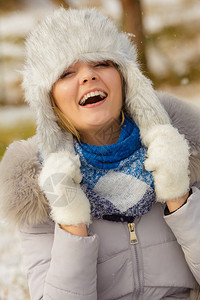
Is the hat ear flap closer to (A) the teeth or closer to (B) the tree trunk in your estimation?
(A) the teeth

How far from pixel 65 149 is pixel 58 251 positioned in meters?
0.39

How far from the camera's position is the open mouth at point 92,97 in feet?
3.99

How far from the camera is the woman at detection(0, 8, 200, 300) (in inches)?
45.0

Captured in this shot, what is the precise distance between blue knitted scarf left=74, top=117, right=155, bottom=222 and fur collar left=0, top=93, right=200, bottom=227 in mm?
171

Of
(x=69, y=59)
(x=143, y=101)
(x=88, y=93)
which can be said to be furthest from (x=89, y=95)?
(x=143, y=101)

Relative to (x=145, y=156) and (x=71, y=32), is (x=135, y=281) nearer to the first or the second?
(x=145, y=156)

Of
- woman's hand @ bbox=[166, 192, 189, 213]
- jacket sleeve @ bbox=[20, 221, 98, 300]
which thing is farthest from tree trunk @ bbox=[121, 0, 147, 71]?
jacket sleeve @ bbox=[20, 221, 98, 300]

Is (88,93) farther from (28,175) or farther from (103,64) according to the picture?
(28,175)

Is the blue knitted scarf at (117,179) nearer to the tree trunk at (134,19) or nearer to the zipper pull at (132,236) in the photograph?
the zipper pull at (132,236)

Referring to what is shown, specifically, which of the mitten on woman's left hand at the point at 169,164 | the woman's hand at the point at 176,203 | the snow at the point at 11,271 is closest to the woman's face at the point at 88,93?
the mitten on woman's left hand at the point at 169,164

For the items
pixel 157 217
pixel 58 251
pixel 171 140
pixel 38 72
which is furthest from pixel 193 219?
pixel 38 72

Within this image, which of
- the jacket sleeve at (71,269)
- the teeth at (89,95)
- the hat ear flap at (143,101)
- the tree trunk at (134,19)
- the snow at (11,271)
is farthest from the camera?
the snow at (11,271)

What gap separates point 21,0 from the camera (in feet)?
6.32

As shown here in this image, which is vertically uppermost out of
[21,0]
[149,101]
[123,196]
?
[21,0]
